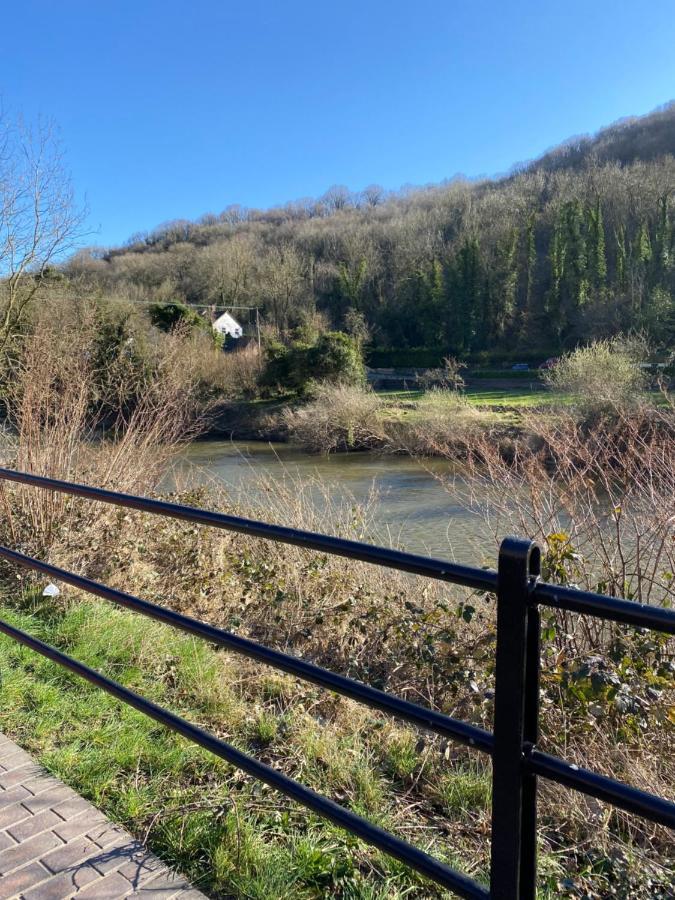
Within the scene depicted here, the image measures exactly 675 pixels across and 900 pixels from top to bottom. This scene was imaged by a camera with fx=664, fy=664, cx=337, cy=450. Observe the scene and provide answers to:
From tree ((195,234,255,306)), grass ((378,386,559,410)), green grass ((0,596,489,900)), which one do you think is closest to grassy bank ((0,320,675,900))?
green grass ((0,596,489,900))

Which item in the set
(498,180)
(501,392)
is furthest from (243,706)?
(498,180)

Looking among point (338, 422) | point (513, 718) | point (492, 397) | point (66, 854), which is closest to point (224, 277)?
point (492, 397)

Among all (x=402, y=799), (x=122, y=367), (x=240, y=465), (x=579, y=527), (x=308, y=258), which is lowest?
(x=240, y=465)

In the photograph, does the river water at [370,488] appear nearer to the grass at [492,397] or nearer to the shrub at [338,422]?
the shrub at [338,422]

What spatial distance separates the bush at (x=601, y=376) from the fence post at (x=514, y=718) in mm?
16685

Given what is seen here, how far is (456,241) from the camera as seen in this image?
5728 centimetres

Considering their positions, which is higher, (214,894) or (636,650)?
(214,894)

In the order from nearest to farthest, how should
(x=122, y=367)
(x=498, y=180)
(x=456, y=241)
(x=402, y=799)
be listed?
(x=402, y=799) < (x=122, y=367) < (x=456, y=241) < (x=498, y=180)

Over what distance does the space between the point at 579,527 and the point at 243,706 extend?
3105 mm

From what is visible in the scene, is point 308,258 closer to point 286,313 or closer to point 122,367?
point 286,313

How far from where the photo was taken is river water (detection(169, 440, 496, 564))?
7.90 metres

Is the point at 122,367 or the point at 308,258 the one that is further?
the point at 308,258

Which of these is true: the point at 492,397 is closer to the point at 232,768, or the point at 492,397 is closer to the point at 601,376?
the point at 601,376

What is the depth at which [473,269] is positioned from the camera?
4994 cm
